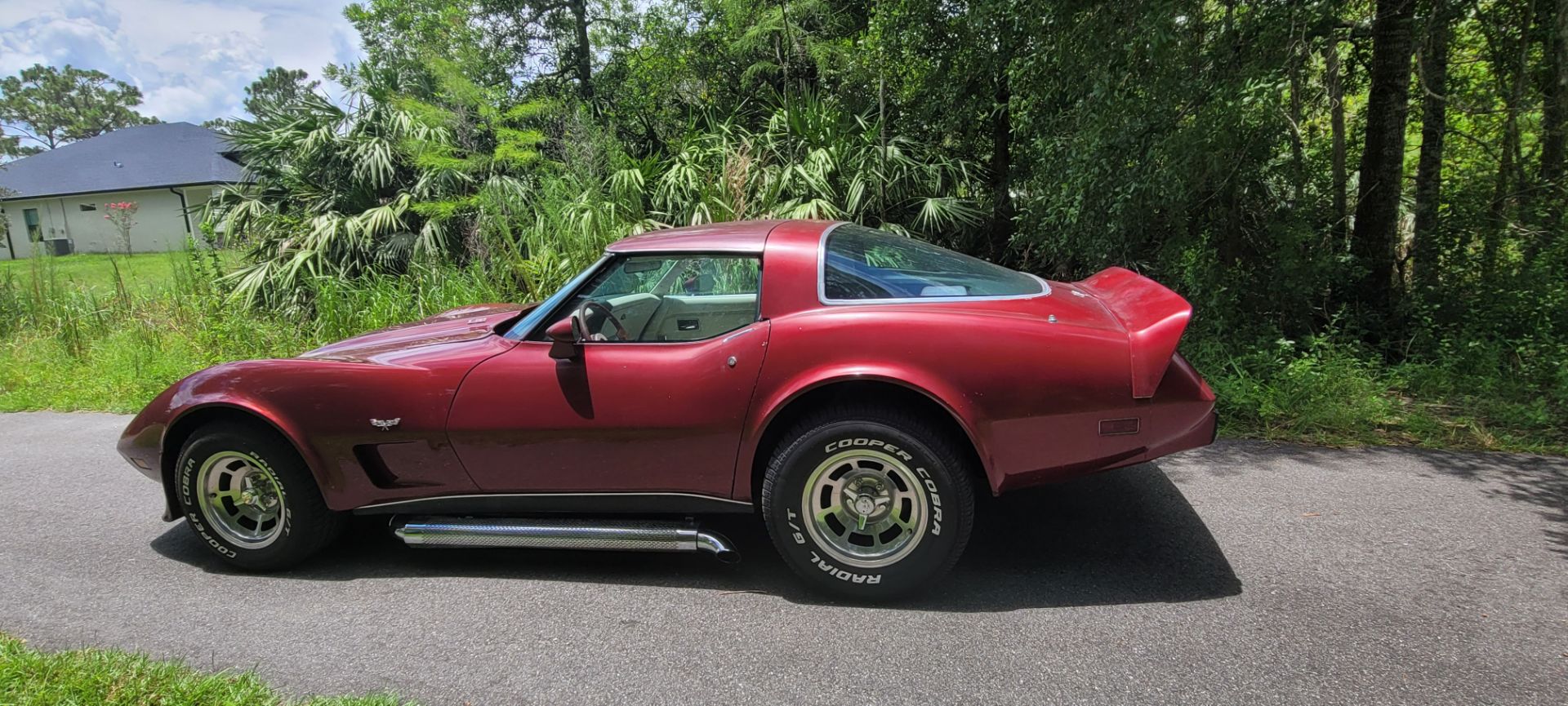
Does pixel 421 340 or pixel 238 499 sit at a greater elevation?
pixel 421 340

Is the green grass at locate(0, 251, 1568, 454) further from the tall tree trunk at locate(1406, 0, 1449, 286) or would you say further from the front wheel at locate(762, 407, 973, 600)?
the front wheel at locate(762, 407, 973, 600)

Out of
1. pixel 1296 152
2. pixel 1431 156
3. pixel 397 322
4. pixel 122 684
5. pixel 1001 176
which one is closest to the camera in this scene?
pixel 122 684

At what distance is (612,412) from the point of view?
3184 millimetres

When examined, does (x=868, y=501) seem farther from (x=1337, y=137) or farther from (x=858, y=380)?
(x=1337, y=137)

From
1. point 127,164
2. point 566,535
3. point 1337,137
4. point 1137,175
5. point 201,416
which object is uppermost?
point 127,164

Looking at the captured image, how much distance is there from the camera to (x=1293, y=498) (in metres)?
3.94

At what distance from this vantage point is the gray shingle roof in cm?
3188

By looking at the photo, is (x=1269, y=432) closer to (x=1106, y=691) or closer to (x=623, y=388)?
(x=1106, y=691)

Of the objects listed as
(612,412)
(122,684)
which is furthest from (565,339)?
(122,684)

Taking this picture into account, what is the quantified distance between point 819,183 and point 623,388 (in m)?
5.07

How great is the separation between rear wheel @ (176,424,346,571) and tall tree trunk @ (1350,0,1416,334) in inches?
273

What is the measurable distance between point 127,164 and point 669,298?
3983cm

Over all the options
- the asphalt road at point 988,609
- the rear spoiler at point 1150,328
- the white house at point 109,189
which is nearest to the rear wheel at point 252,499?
the asphalt road at point 988,609

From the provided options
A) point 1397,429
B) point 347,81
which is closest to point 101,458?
point 1397,429
